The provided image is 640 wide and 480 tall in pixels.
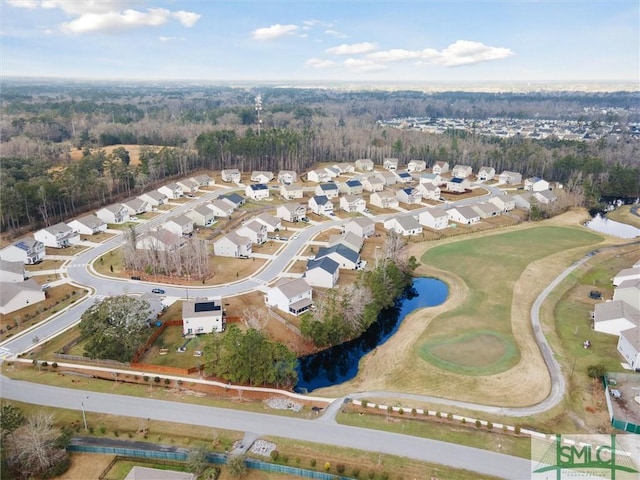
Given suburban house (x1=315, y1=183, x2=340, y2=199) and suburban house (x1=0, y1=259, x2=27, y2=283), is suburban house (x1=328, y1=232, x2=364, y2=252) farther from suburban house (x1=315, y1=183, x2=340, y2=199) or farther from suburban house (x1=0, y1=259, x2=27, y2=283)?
suburban house (x1=0, y1=259, x2=27, y2=283)

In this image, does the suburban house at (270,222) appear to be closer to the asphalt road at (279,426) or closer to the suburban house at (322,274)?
the suburban house at (322,274)

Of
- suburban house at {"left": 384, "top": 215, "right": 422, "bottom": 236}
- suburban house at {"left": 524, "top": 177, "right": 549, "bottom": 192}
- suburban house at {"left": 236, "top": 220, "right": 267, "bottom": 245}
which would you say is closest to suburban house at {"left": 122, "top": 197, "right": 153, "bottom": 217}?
suburban house at {"left": 236, "top": 220, "right": 267, "bottom": 245}

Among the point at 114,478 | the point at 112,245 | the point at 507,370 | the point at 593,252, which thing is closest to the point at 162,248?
the point at 112,245

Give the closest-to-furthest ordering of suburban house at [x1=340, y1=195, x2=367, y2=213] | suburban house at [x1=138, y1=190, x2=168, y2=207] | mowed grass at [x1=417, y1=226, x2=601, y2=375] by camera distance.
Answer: mowed grass at [x1=417, y1=226, x2=601, y2=375]
suburban house at [x1=138, y1=190, x2=168, y2=207]
suburban house at [x1=340, y1=195, x2=367, y2=213]

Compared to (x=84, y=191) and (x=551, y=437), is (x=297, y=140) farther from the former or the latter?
(x=551, y=437)

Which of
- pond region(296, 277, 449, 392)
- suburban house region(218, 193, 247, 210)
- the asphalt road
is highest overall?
suburban house region(218, 193, 247, 210)

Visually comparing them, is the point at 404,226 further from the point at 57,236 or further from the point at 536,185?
the point at 57,236

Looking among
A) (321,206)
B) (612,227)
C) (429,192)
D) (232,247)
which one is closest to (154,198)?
(232,247)

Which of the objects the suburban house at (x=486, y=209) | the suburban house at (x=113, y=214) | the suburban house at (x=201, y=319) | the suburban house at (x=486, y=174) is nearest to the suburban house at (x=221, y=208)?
the suburban house at (x=113, y=214)
